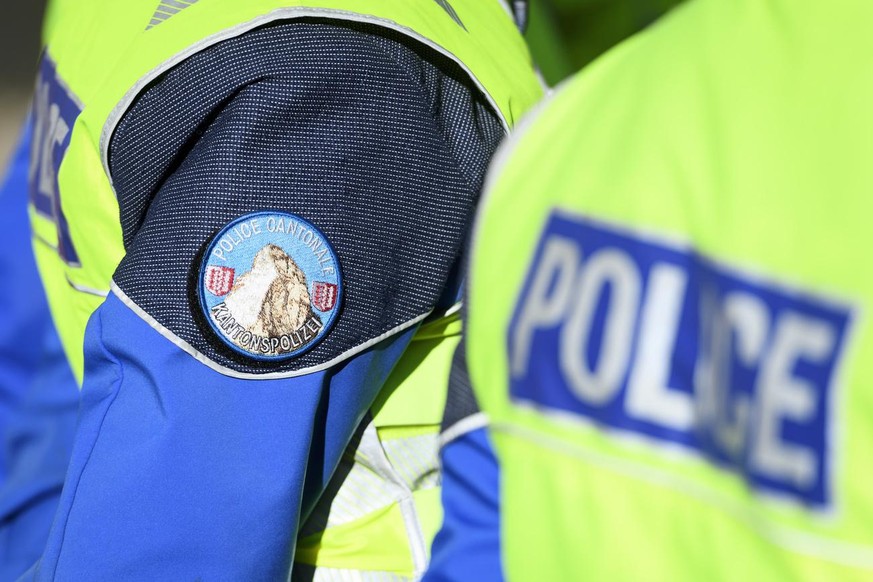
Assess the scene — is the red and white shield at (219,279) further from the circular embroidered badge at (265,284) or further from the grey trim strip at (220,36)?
the grey trim strip at (220,36)

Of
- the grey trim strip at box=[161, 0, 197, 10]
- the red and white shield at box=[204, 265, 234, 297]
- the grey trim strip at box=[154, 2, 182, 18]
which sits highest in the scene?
the grey trim strip at box=[161, 0, 197, 10]

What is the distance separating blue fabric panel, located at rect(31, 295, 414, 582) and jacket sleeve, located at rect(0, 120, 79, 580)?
20 centimetres

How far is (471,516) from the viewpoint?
0.54 metres

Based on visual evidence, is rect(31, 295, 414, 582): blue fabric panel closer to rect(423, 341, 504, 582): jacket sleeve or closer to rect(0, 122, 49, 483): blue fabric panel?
rect(423, 341, 504, 582): jacket sleeve

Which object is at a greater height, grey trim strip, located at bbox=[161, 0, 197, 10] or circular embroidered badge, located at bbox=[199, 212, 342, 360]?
grey trim strip, located at bbox=[161, 0, 197, 10]

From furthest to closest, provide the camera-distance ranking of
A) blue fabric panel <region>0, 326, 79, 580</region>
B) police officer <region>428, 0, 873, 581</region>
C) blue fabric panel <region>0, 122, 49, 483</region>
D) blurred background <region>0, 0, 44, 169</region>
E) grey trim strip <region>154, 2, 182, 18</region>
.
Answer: blurred background <region>0, 0, 44, 169</region> < blue fabric panel <region>0, 122, 49, 483</region> < blue fabric panel <region>0, 326, 79, 580</region> < grey trim strip <region>154, 2, 182, 18</region> < police officer <region>428, 0, 873, 581</region>

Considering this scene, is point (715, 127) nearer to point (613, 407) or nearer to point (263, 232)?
point (613, 407)

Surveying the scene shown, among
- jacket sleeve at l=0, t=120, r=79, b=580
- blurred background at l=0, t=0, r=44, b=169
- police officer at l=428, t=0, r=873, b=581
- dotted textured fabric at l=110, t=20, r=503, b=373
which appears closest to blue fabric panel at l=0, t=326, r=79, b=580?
jacket sleeve at l=0, t=120, r=79, b=580

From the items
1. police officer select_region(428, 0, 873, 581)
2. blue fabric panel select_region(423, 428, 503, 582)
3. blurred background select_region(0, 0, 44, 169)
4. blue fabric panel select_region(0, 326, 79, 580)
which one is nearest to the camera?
police officer select_region(428, 0, 873, 581)

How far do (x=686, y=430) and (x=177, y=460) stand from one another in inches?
12.6

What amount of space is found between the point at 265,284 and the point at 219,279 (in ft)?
0.09

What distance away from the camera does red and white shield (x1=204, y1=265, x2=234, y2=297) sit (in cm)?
59

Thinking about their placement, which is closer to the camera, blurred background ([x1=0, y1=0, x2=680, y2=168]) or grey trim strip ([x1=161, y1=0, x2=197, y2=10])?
grey trim strip ([x1=161, y1=0, x2=197, y2=10])

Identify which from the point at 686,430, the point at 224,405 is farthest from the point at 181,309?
the point at 686,430
